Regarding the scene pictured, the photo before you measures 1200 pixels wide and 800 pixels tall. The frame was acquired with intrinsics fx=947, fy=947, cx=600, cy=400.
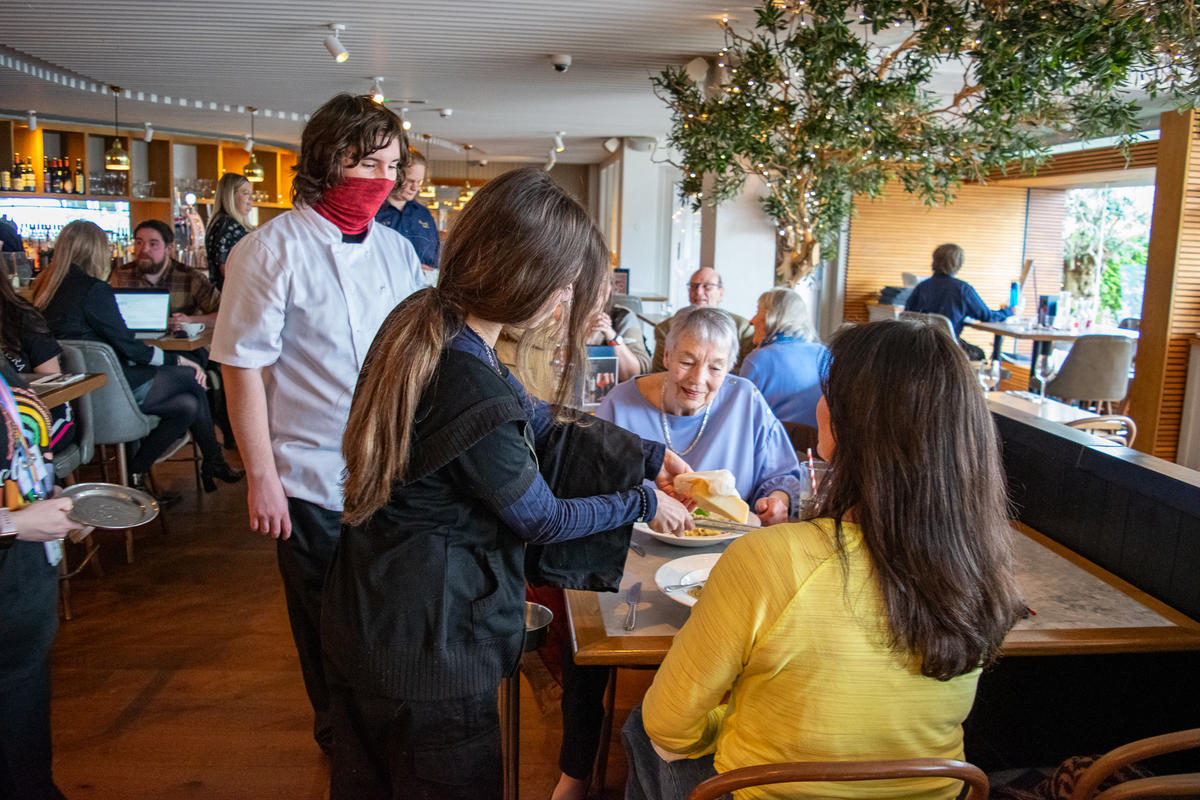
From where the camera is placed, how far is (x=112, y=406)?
4270 millimetres

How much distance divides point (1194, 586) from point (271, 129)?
12387 mm

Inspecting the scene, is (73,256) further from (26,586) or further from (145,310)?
(26,586)

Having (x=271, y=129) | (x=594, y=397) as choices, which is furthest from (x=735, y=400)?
(x=271, y=129)

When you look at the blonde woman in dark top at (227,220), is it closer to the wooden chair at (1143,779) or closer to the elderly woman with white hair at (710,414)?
the elderly woman with white hair at (710,414)

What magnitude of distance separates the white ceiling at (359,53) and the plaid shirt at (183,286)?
155cm

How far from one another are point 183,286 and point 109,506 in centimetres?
449

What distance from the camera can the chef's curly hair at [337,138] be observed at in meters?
2.02

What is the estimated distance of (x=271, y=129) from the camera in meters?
12.3

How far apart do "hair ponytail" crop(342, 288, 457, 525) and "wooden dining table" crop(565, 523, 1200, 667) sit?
0.49 meters

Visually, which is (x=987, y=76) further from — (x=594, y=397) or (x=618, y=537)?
(x=618, y=537)

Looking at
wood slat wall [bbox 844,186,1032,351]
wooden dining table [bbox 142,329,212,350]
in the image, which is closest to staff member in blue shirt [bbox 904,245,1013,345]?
wood slat wall [bbox 844,186,1032,351]

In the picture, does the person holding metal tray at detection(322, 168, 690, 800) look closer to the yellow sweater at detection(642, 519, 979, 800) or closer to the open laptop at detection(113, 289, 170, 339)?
the yellow sweater at detection(642, 519, 979, 800)

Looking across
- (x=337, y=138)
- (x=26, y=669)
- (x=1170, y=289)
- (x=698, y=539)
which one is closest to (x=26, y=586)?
(x=26, y=669)

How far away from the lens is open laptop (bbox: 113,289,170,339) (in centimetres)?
541
